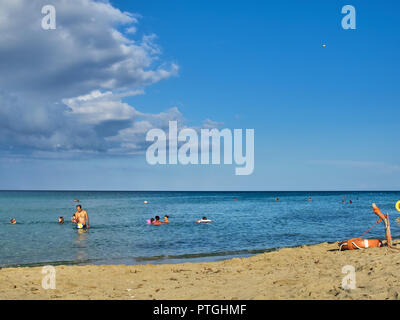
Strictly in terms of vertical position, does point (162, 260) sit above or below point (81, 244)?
above

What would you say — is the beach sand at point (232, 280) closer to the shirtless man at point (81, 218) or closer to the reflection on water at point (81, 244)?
the reflection on water at point (81, 244)

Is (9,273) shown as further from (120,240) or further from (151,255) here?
(120,240)

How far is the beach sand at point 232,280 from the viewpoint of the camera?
8.57m

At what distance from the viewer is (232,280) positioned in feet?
35.7

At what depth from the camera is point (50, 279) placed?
11.0 m

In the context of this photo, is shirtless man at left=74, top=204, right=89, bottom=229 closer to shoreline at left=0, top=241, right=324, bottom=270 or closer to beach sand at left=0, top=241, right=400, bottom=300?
shoreline at left=0, top=241, right=324, bottom=270

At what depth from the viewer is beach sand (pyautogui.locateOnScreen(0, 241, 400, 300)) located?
28.1 feet

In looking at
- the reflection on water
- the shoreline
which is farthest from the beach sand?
the reflection on water

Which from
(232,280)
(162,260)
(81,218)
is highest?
(232,280)

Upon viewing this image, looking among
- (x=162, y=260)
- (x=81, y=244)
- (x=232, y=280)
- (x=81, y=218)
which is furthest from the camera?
(x=81, y=218)

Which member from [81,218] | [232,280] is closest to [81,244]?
[81,218]

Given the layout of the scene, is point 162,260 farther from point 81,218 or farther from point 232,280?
point 81,218

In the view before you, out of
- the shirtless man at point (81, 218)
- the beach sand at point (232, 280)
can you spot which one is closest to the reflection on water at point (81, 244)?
the shirtless man at point (81, 218)
